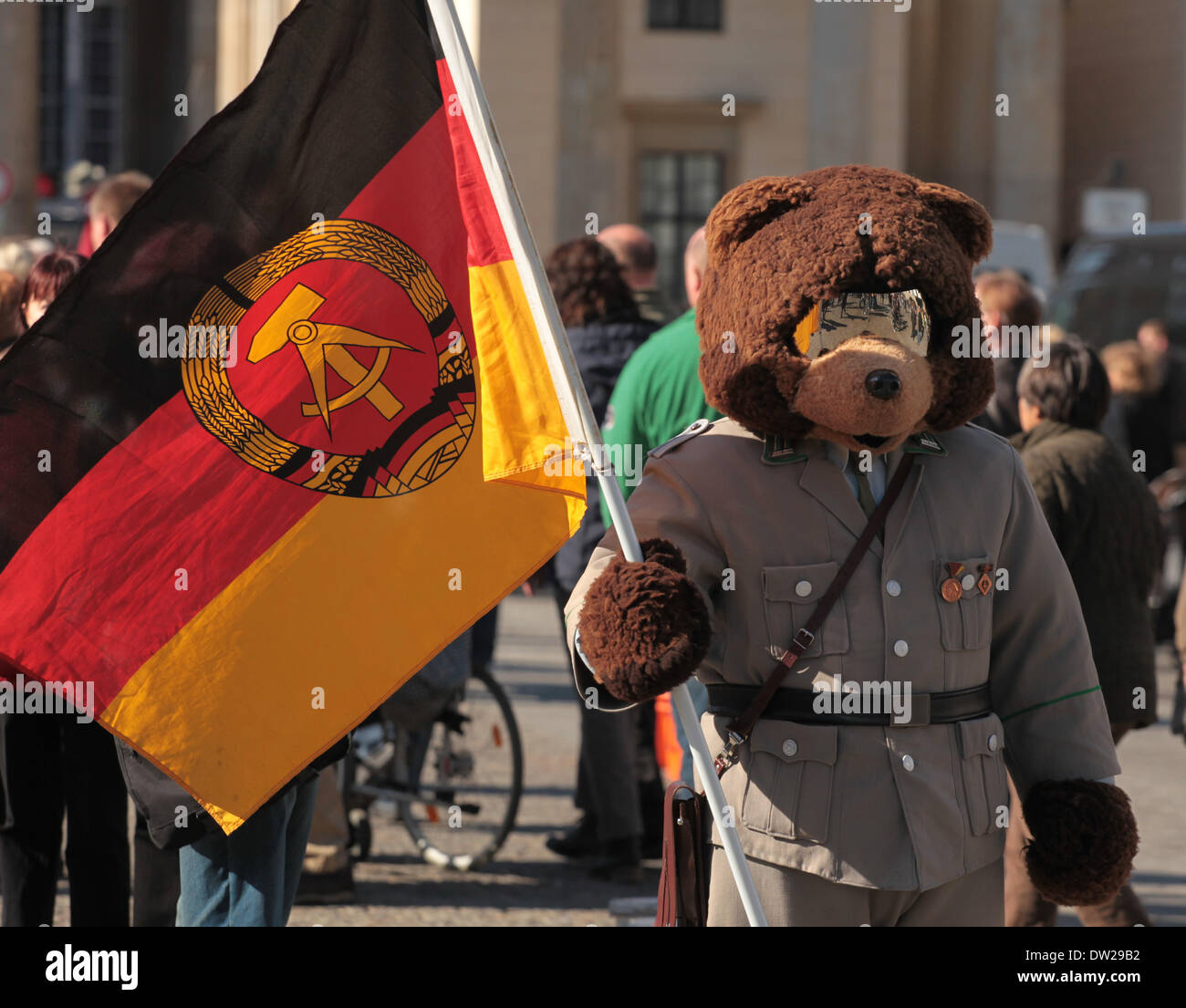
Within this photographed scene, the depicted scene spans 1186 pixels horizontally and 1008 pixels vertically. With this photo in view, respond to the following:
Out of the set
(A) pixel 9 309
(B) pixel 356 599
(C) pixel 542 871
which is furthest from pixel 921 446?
(C) pixel 542 871

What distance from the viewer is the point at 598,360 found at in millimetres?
6641

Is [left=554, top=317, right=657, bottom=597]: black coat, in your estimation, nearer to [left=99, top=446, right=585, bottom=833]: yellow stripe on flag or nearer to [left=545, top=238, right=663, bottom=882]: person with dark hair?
[left=545, top=238, right=663, bottom=882]: person with dark hair

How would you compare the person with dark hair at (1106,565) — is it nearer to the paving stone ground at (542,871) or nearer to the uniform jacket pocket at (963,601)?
the paving stone ground at (542,871)

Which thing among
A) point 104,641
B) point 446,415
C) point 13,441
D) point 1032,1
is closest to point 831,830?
point 446,415

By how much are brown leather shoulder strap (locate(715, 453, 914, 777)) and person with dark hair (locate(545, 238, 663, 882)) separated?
331 cm

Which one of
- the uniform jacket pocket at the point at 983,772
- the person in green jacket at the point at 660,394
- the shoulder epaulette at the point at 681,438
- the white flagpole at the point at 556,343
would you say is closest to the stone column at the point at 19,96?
the person in green jacket at the point at 660,394

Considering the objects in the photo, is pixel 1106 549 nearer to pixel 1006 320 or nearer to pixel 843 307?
pixel 1006 320

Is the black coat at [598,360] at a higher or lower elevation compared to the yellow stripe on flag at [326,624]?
higher

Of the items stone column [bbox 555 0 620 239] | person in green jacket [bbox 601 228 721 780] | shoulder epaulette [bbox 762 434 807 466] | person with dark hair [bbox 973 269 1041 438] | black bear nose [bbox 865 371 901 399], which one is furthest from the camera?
stone column [bbox 555 0 620 239]

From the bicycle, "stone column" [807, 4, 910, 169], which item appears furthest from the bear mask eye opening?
"stone column" [807, 4, 910, 169]

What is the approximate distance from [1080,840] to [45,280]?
310cm

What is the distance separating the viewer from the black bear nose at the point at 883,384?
296 cm

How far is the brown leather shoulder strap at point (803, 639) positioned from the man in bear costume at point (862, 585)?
22 mm

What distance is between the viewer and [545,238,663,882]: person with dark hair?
6438 millimetres
